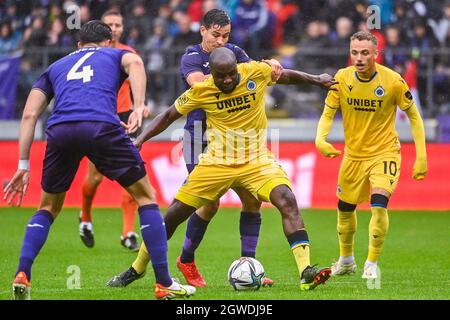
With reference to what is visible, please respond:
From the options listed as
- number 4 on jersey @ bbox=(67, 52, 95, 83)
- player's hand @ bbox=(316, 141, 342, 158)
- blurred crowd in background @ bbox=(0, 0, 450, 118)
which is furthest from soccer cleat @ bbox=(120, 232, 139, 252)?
blurred crowd in background @ bbox=(0, 0, 450, 118)

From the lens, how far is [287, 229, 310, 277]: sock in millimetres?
8969

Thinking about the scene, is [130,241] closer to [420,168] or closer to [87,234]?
[87,234]

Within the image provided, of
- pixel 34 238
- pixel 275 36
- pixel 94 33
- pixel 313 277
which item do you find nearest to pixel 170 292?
pixel 34 238

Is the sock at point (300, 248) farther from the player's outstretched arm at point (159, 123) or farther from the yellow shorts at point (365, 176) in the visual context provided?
the player's outstretched arm at point (159, 123)

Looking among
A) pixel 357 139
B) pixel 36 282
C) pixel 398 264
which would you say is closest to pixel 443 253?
pixel 398 264

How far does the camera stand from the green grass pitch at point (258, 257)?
8969mm

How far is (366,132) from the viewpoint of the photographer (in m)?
10.4

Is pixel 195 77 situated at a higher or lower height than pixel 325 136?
higher

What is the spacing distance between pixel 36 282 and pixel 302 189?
8226 millimetres

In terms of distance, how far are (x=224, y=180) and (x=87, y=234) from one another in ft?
13.5

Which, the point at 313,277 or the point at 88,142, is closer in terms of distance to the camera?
the point at 88,142

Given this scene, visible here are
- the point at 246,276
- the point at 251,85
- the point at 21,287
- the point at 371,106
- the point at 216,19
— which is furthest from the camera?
the point at 371,106

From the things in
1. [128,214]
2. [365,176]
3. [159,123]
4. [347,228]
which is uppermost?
[159,123]

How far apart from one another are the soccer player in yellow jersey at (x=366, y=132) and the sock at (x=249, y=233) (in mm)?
999
